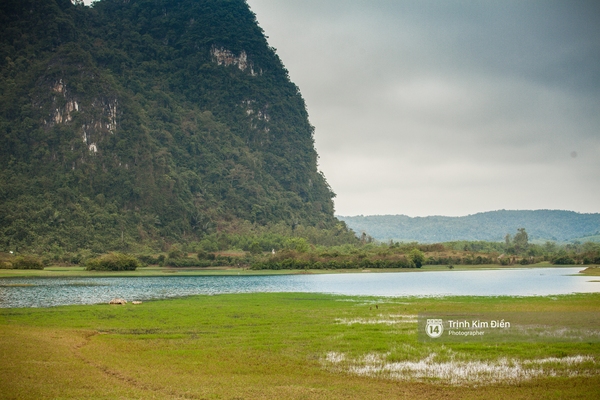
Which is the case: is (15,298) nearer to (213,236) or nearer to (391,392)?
(391,392)

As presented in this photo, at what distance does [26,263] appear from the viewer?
360ft

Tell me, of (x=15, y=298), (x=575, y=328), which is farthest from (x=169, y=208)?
(x=575, y=328)

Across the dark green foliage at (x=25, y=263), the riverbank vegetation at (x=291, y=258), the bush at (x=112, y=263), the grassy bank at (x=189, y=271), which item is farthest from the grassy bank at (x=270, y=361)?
the riverbank vegetation at (x=291, y=258)

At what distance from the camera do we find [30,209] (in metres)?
152

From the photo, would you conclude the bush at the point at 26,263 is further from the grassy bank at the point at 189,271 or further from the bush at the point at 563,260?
the bush at the point at 563,260

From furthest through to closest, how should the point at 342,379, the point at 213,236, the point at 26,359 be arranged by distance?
the point at 213,236 < the point at 26,359 < the point at 342,379

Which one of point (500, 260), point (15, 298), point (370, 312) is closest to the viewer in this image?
point (370, 312)

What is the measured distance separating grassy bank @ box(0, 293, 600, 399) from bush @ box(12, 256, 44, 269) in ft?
259

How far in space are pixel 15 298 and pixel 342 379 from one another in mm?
43740

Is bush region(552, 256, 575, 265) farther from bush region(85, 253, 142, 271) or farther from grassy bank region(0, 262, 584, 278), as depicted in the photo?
bush region(85, 253, 142, 271)

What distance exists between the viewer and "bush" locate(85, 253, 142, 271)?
11512 cm

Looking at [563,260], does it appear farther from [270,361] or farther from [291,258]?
[270,361]

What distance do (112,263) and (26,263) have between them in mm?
15808

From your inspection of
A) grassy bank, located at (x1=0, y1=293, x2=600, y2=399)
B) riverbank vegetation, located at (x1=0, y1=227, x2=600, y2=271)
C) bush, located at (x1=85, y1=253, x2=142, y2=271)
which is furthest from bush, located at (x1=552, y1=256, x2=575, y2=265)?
grassy bank, located at (x1=0, y1=293, x2=600, y2=399)
